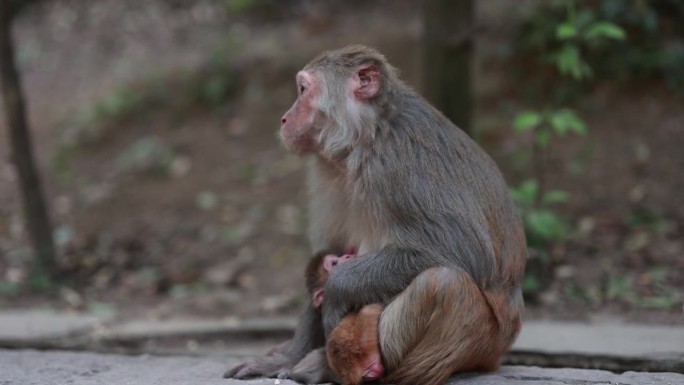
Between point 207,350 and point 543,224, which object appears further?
point 543,224

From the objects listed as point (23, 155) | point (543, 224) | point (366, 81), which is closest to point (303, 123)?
point (366, 81)

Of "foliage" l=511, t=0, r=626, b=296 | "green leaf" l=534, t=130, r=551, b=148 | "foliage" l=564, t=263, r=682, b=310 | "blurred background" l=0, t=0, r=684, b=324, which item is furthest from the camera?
"blurred background" l=0, t=0, r=684, b=324

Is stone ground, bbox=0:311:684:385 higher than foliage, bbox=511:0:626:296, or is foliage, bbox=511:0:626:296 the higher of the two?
foliage, bbox=511:0:626:296

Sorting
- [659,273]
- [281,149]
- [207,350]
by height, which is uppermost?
[281,149]

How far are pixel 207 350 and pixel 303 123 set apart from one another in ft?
8.81

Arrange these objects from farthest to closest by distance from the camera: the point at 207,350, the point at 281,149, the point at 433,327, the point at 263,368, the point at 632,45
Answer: the point at 281,149 < the point at 632,45 < the point at 207,350 < the point at 263,368 < the point at 433,327

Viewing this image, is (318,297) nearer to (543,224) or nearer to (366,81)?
(366,81)

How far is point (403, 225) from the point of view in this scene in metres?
3.95

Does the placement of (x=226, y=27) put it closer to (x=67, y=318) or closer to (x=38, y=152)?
(x=38, y=152)

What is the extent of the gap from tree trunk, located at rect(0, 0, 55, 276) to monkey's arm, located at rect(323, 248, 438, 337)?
15.9ft

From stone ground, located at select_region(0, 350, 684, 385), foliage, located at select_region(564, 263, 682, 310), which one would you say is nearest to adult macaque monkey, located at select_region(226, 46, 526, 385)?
stone ground, located at select_region(0, 350, 684, 385)

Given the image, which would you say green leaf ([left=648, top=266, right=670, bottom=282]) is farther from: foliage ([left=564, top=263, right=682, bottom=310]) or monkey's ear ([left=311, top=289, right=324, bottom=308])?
monkey's ear ([left=311, top=289, right=324, bottom=308])

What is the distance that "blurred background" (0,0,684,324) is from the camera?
6965mm

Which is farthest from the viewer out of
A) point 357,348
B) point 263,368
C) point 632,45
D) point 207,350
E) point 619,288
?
point 632,45
